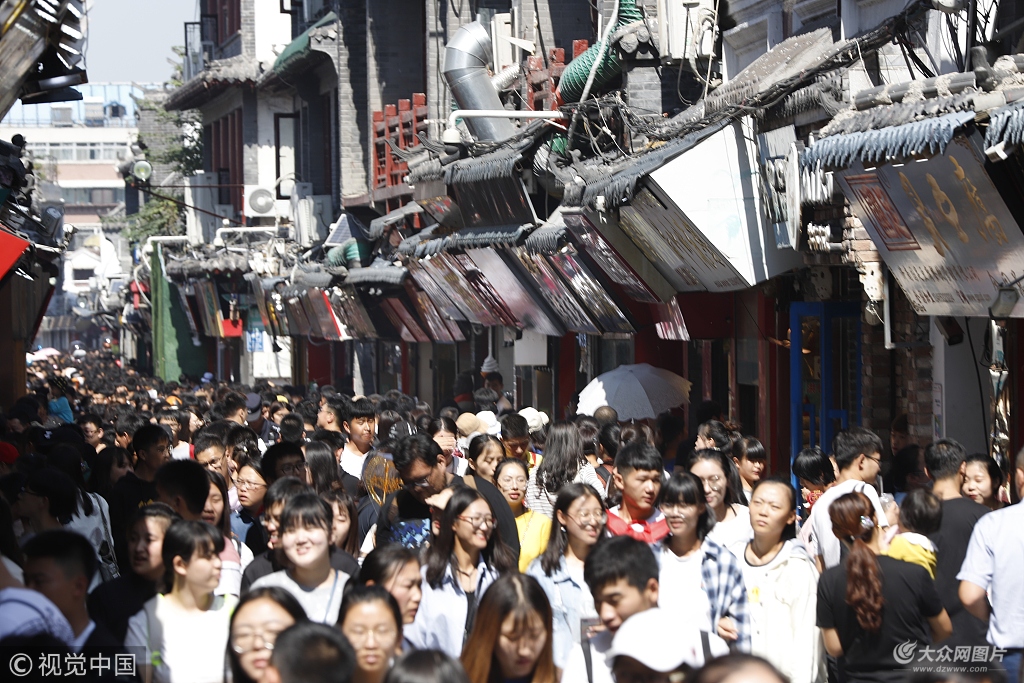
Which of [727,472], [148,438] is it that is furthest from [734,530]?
[148,438]

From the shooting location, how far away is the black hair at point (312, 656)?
442 cm

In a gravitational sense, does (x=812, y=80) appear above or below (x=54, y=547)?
above

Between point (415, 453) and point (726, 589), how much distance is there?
2.39 m

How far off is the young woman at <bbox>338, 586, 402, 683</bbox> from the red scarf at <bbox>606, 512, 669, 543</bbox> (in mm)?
2359

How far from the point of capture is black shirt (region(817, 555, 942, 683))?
623 cm

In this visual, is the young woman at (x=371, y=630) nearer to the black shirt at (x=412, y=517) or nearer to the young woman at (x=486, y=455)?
the black shirt at (x=412, y=517)

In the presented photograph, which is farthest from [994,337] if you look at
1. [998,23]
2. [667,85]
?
[667,85]

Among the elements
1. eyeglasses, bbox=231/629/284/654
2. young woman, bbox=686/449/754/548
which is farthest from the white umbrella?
eyeglasses, bbox=231/629/284/654

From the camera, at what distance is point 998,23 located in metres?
11.1

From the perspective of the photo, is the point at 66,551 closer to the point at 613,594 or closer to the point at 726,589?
the point at 613,594

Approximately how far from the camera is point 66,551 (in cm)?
571

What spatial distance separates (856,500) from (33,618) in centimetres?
353

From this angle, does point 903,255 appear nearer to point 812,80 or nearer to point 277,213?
point 812,80

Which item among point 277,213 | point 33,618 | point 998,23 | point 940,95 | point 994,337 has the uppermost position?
point 277,213
